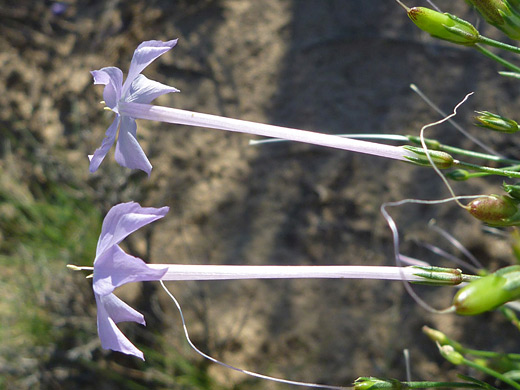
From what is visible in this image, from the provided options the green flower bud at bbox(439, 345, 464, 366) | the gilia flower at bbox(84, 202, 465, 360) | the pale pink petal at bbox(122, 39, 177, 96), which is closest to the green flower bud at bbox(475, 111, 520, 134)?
the gilia flower at bbox(84, 202, 465, 360)

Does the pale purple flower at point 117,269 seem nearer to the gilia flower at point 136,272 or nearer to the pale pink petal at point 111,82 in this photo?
the gilia flower at point 136,272

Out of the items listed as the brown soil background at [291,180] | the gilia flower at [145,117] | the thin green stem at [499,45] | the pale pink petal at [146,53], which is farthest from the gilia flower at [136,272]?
the brown soil background at [291,180]

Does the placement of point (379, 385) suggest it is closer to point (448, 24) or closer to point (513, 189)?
point (513, 189)

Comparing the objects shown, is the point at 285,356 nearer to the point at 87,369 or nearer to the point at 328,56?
the point at 87,369

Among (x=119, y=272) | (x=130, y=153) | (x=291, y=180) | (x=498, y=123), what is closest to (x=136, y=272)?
(x=119, y=272)

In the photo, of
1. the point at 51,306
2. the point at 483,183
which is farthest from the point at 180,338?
the point at 483,183

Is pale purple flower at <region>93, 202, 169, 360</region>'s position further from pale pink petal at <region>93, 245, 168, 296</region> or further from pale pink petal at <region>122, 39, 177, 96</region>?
pale pink petal at <region>122, 39, 177, 96</region>
